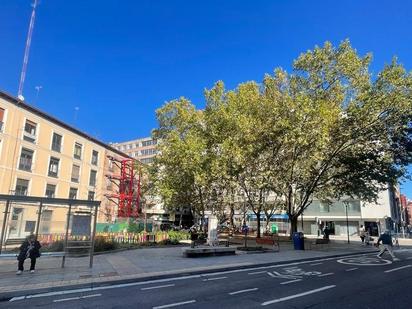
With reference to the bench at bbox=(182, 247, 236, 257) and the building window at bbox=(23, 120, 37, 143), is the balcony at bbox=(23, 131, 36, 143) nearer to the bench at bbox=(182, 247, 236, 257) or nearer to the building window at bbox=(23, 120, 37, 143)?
the building window at bbox=(23, 120, 37, 143)

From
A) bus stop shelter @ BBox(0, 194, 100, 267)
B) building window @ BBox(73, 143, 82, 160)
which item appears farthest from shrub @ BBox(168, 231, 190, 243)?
building window @ BBox(73, 143, 82, 160)

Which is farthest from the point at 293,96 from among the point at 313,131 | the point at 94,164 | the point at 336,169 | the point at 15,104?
the point at 94,164

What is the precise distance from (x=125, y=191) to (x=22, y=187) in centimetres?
1931

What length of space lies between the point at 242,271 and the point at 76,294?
255 inches

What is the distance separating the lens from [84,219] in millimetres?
14023

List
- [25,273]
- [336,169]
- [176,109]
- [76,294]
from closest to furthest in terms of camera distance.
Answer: [76,294], [25,273], [336,169], [176,109]

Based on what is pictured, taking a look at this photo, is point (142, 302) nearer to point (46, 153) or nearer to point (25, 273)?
point (25, 273)

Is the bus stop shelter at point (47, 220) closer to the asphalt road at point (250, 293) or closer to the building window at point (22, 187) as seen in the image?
the asphalt road at point (250, 293)

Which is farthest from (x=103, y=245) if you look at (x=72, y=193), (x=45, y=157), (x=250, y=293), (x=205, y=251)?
(x=72, y=193)

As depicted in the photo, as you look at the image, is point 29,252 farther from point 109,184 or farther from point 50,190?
point 109,184

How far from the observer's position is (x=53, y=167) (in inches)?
1467

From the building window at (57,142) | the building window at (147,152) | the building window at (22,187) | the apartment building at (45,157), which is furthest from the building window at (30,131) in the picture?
the building window at (147,152)

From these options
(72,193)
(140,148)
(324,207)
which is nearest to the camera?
(72,193)

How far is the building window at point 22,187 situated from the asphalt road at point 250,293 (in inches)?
1083
